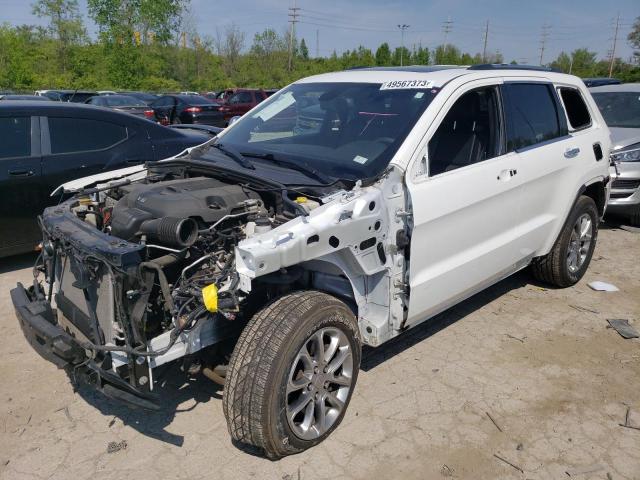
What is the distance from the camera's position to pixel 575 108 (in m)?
5.06

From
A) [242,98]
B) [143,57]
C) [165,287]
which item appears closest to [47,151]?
[165,287]

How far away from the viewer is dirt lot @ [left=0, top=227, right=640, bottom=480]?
2.93 m

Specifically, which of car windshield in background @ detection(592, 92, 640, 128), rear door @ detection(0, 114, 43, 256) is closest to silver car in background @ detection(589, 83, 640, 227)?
car windshield in background @ detection(592, 92, 640, 128)

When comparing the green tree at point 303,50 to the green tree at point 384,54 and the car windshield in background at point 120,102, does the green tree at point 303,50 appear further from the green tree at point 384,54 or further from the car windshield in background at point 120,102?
the car windshield in background at point 120,102

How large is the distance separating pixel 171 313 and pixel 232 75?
59.6 m

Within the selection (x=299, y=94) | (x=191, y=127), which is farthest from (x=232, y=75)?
(x=299, y=94)

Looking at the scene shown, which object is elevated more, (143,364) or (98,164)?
(98,164)

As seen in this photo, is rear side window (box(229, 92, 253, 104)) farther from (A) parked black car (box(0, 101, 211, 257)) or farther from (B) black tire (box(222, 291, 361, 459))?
(B) black tire (box(222, 291, 361, 459))

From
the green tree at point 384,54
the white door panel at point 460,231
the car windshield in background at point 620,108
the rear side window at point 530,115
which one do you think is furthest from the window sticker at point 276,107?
the green tree at point 384,54

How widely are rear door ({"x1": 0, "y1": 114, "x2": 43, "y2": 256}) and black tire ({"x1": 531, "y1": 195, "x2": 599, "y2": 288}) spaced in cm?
483

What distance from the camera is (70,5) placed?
49.6m

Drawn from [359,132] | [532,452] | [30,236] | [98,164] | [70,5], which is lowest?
[532,452]

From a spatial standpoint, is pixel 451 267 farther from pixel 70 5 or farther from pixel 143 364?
pixel 70 5

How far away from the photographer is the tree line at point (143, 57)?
41.3 m
